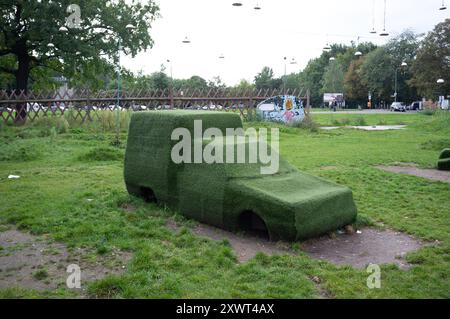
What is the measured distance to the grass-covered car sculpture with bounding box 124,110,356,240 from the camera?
6949 millimetres

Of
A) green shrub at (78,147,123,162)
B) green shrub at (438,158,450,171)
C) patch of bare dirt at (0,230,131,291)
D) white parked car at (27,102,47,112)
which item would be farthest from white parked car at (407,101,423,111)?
patch of bare dirt at (0,230,131,291)

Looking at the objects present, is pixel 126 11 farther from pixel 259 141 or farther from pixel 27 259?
pixel 27 259

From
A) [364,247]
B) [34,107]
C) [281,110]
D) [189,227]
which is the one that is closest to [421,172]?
[364,247]

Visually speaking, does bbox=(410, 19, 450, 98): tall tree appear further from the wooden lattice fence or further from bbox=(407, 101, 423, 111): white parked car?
the wooden lattice fence

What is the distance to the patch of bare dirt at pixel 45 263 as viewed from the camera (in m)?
5.52

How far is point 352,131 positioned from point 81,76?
18058 millimetres

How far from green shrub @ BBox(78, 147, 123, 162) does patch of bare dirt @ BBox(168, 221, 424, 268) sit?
852 centimetres

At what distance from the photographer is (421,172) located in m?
13.5

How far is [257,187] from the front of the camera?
7.31 m

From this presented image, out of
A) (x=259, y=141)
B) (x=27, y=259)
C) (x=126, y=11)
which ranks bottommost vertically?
(x=27, y=259)

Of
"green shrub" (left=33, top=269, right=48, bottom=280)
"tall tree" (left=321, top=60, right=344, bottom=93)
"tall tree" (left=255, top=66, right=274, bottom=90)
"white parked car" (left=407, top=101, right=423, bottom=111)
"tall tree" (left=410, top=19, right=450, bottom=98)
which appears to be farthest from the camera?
"tall tree" (left=255, top=66, right=274, bottom=90)

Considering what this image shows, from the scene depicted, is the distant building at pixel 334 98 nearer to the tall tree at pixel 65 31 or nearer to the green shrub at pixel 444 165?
the tall tree at pixel 65 31

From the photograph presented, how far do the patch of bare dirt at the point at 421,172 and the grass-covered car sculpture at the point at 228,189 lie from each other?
5.85m
